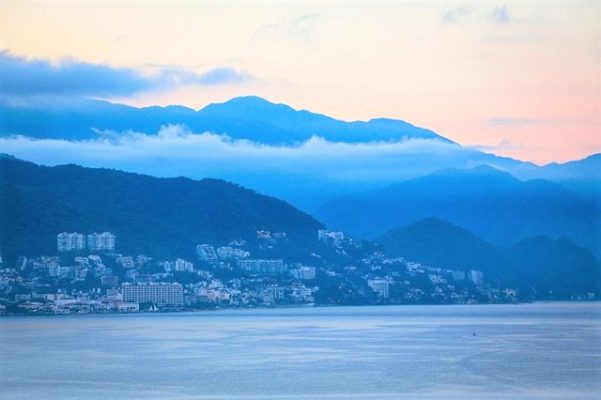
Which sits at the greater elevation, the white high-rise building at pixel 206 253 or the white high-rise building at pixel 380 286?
the white high-rise building at pixel 206 253

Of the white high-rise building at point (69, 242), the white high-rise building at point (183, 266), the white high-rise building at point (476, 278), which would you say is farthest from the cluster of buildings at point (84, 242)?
the white high-rise building at point (476, 278)

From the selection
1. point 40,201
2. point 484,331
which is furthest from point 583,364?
point 40,201

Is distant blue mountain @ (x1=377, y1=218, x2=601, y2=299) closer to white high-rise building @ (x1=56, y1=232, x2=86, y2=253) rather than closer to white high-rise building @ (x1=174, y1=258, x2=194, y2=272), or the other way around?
white high-rise building @ (x1=174, y1=258, x2=194, y2=272)

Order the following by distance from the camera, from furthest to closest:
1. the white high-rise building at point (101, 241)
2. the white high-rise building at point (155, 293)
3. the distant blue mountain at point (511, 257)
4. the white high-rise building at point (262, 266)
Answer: the distant blue mountain at point (511, 257) < the white high-rise building at point (262, 266) < the white high-rise building at point (101, 241) < the white high-rise building at point (155, 293)

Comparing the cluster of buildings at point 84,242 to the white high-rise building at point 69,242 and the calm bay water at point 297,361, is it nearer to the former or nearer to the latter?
the white high-rise building at point 69,242

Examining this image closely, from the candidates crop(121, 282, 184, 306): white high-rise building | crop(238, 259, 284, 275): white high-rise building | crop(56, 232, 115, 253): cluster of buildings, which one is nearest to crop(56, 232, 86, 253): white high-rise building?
crop(56, 232, 115, 253): cluster of buildings

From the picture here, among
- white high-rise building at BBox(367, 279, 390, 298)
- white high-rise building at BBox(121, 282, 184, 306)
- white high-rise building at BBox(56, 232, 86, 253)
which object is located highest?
white high-rise building at BBox(56, 232, 86, 253)

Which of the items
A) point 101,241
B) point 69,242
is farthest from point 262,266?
point 69,242
